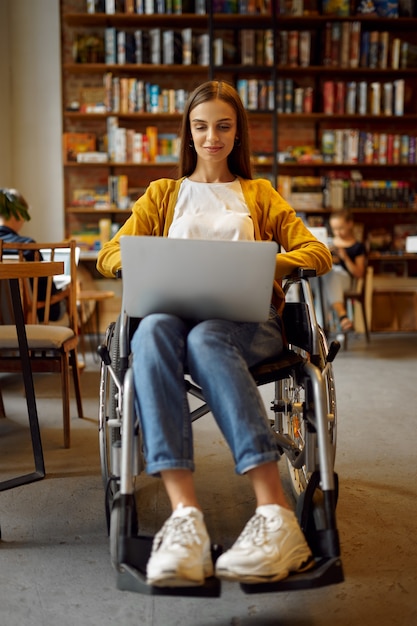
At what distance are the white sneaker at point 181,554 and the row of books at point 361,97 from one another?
193 inches

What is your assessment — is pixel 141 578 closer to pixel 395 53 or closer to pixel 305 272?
pixel 305 272

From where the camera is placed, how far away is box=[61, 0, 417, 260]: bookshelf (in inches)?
214

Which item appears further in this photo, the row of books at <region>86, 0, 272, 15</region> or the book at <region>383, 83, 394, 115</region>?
the book at <region>383, 83, 394, 115</region>

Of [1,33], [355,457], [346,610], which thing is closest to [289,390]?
[355,457]

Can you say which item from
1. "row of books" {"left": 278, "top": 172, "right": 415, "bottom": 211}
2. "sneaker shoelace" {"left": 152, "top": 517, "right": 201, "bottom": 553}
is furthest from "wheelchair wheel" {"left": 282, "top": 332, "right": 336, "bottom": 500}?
"row of books" {"left": 278, "top": 172, "right": 415, "bottom": 211}

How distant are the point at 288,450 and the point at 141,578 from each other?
67cm

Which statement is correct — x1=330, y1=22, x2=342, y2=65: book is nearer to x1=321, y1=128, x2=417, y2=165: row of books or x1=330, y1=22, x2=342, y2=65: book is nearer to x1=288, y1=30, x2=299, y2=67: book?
x1=288, y1=30, x2=299, y2=67: book

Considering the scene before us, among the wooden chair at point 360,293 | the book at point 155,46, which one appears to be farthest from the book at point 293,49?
the wooden chair at point 360,293

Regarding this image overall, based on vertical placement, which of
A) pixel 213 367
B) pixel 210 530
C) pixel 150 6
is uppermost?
pixel 150 6

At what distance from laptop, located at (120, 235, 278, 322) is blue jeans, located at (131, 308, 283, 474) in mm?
A: 40

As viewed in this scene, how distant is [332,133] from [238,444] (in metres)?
4.76

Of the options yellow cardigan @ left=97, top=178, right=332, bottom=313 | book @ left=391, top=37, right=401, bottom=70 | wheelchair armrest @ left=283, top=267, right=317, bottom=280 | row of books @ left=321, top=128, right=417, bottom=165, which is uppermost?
book @ left=391, top=37, right=401, bottom=70

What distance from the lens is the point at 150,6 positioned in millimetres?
5336

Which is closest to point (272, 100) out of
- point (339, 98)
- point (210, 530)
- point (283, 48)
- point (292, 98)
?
point (292, 98)
